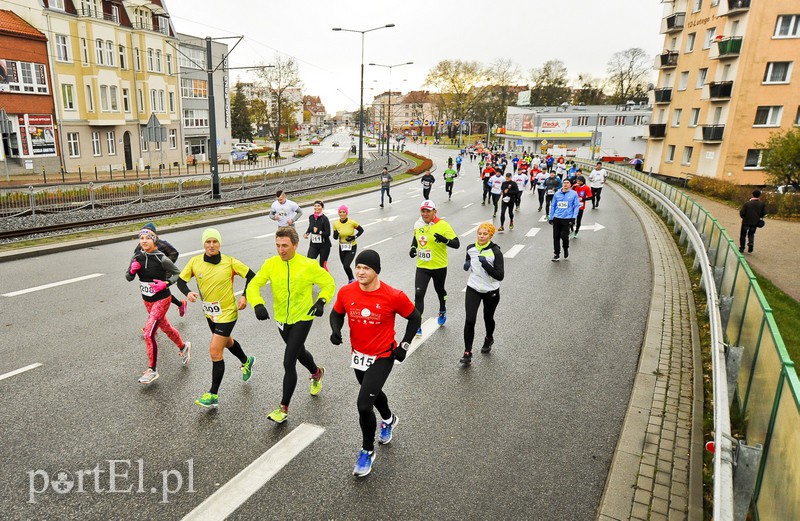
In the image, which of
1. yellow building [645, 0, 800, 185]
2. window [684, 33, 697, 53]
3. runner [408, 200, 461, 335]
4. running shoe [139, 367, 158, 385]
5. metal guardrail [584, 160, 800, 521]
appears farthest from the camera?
window [684, 33, 697, 53]

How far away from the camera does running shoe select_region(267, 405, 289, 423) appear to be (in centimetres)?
528

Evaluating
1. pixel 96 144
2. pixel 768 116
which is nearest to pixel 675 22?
pixel 768 116

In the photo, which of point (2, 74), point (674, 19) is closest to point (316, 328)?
point (2, 74)

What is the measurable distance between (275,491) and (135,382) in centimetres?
286

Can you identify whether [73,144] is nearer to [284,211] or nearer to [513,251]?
[284,211]

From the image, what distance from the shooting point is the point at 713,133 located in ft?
122

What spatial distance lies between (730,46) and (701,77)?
16.7ft

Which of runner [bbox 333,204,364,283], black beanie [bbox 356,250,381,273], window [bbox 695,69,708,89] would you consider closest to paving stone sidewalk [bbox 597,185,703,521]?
black beanie [bbox 356,250,381,273]

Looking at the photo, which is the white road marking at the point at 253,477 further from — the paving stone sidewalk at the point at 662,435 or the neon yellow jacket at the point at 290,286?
the paving stone sidewalk at the point at 662,435

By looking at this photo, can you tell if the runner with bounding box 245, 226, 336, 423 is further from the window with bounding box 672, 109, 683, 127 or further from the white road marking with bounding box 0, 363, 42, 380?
the window with bounding box 672, 109, 683, 127

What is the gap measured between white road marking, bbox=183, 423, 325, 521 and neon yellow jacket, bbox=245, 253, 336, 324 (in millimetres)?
1155

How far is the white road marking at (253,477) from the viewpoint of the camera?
161 inches

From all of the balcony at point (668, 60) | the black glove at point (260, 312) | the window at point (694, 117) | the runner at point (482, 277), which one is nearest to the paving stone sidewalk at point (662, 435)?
the runner at point (482, 277)

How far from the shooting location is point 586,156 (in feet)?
238
